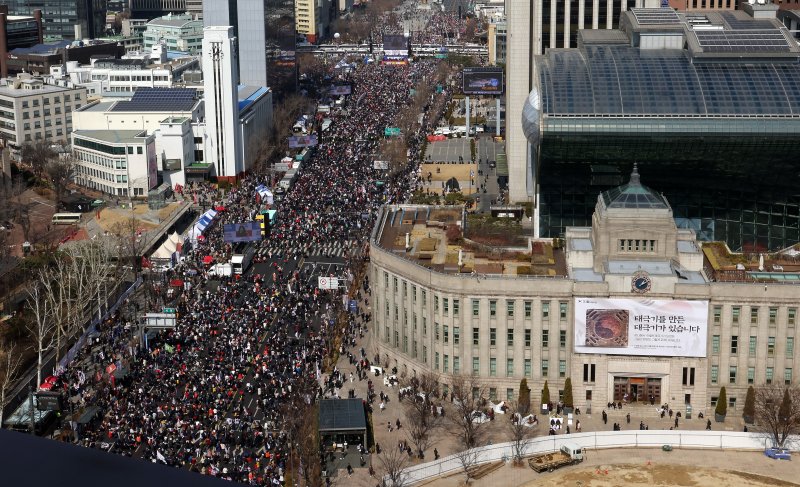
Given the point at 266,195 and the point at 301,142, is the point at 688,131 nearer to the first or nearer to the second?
the point at 266,195

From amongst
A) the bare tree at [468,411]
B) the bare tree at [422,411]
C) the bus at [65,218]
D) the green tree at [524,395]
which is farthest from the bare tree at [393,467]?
the bus at [65,218]

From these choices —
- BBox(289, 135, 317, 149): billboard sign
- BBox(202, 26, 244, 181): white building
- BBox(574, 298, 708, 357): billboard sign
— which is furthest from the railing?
BBox(289, 135, 317, 149): billboard sign

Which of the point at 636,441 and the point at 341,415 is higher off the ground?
the point at 341,415

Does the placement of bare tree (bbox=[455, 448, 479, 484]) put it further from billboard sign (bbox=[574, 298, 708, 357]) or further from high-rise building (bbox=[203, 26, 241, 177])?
high-rise building (bbox=[203, 26, 241, 177])

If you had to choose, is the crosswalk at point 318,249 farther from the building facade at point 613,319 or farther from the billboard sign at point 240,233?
the building facade at point 613,319

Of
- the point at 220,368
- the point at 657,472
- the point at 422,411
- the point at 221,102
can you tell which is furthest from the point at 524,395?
the point at 221,102

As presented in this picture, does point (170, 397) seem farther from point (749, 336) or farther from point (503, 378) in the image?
point (749, 336)
